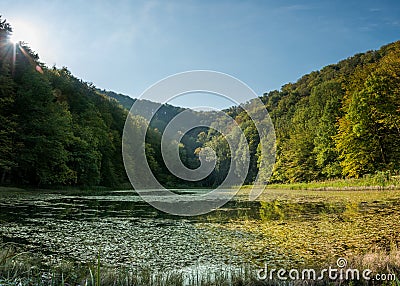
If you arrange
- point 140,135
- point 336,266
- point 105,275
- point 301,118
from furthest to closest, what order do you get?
point 140,135, point 301,118, point 336,266, point 105,275

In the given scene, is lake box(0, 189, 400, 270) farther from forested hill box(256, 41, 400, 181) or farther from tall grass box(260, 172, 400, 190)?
forested hill box(256, 41, 400, 181)

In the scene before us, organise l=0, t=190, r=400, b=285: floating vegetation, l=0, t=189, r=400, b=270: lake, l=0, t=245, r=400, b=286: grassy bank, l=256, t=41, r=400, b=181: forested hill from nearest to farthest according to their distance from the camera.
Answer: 1. l=0, t=245, r=400, b=286: grassy bank
2. l=0, t=190, r=400, b=285: floating vegetation
3. l=0, t=189, r=400, b=270: lake
4. l=256, t=41, r=400, b=181: forested hill

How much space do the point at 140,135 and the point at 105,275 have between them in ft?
202

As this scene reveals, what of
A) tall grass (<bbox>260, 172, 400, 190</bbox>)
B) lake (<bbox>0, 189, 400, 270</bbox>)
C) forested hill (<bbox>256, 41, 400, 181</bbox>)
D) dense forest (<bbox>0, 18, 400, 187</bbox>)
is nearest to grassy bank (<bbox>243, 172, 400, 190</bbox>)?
tall grass (<bbox>260, 172, 400, 190</bbox>)

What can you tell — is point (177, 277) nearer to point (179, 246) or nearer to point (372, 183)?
point (179, 246)

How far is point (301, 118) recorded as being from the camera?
4931 cm

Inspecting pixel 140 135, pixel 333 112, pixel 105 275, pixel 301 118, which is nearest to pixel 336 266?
pixel 105 275

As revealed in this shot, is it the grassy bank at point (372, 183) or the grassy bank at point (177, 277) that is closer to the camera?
the grassy bank at point (177, 277)

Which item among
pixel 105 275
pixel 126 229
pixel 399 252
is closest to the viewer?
pixel 105 275

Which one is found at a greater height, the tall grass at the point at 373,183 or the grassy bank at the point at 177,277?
the tall grass at the point at 373,183

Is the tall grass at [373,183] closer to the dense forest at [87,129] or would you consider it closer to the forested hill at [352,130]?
the forested hill at [352,130]

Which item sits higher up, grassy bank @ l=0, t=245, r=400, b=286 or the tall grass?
the tall grass

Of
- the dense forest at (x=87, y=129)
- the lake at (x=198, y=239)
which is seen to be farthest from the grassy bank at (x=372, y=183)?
the lake at (x=198, y=239)

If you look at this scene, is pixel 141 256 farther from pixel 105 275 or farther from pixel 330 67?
pixel 330 67
